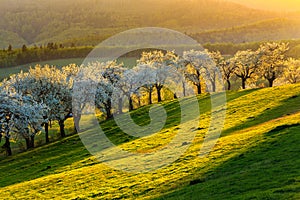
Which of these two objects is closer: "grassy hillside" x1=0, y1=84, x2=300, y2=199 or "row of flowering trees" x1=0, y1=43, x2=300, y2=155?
"grassy hillside" x1=0, y1=84, x2=300, y2=199

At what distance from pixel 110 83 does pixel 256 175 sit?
76760 millimetres

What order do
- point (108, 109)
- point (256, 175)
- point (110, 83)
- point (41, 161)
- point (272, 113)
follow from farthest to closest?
point (110, 83) → point (108, 109) → point (41, 161) → point (272, 113) → point (256, 175)

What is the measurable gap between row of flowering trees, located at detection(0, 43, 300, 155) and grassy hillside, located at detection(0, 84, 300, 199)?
38.4ft

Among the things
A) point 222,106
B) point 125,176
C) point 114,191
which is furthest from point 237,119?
point 114,191

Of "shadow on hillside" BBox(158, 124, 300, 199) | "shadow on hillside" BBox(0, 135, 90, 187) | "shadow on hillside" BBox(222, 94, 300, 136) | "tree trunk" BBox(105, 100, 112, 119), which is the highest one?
"shadow on hillside" BBox(158, 124, 300, 199)

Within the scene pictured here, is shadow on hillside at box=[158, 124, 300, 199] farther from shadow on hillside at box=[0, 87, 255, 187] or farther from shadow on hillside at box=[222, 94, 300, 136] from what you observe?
shadow on hillside at box=[0, 87, 255, 187]

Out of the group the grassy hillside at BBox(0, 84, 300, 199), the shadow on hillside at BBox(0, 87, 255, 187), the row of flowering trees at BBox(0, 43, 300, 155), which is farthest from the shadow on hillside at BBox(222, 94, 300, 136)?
the row of flowering trees at BBox(0, 43, 300, 155)

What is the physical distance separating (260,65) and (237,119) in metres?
56.5

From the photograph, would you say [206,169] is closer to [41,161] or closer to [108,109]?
[41,161]

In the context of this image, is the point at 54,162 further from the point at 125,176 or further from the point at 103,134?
the point at 125,176

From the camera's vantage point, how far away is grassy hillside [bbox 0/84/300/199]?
21.8 meters

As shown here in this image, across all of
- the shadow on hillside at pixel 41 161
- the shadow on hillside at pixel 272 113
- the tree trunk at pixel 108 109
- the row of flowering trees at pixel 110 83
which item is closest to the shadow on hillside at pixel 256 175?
the shadow on hillside at pixel 272 113

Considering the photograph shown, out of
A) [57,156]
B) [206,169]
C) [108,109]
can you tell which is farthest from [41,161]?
[108,109]

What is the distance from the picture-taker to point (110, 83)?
96.9m
